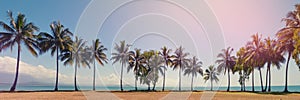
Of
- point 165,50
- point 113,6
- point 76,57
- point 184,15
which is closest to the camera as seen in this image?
point 113,6

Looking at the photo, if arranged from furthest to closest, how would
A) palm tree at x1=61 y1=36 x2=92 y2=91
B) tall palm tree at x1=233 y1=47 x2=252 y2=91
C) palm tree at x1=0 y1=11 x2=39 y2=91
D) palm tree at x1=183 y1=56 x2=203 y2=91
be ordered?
palm tree at x1=183 y1=56 x2=203 y2=91 → tall palm tree at x1=233 y1=47 x2=252 y2=91 → palm tree at x1=61 y1=36 x2=92 y2=91 → palm tree at x1=0 y1=11 x2=39 y2=91

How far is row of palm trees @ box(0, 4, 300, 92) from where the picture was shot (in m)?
41.6

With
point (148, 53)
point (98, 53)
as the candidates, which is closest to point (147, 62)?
point (148, 53)

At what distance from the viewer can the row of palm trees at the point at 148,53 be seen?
136ft

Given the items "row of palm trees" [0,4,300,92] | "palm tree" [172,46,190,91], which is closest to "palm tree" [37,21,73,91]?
"row of palm trees" [0,4,300,92]

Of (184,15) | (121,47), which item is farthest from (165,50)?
(184,15)

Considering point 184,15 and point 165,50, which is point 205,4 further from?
point 165,50

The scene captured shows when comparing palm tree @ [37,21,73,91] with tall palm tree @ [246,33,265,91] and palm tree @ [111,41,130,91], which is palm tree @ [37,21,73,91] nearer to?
palm tree @ [111,41,130,91]

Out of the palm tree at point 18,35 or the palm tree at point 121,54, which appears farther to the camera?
the palm tree at point 121,54

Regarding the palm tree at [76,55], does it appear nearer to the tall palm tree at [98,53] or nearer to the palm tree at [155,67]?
the tall palm tree at [98,53]

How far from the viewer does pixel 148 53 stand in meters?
70.6

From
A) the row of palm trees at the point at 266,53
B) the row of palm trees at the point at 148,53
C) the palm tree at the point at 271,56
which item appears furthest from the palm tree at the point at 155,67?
the palm tree at the point at 271,56

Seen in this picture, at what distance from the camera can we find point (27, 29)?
43.2 metres

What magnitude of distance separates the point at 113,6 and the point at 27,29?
29225 mm
